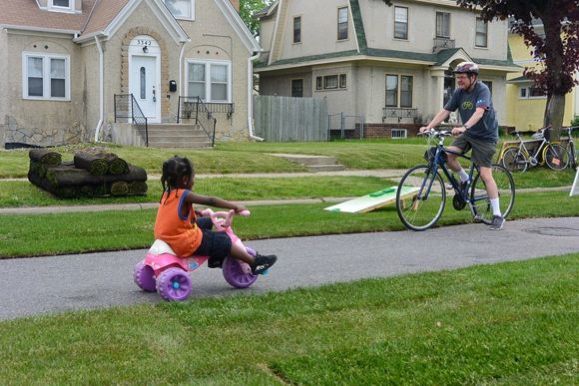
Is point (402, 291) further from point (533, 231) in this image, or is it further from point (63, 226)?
point (63, 226)

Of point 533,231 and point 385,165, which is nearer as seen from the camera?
point 533,231

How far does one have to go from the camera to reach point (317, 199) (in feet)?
46.6

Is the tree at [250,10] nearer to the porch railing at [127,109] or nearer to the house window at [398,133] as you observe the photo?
the house window at [398,133]

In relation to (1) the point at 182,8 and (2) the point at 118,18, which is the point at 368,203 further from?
(1) the point at 182,8

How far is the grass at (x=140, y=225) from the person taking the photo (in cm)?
832

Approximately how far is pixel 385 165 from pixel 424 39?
17.4m

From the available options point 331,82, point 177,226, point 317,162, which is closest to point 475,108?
point 177,226

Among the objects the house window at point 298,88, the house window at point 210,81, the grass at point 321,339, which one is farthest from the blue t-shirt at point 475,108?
the house window at point 298,88

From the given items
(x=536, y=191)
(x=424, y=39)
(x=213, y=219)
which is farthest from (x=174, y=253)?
(x=424, y=39)

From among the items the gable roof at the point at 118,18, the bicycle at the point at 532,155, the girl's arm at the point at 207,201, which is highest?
the gable roof at the point at 118,18

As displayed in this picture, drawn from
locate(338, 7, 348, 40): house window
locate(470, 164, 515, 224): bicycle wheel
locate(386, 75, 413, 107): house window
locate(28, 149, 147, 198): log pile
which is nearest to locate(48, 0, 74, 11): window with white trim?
locate(338, 7, 348, 40): house window

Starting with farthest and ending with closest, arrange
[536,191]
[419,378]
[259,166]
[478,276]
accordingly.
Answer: [259,166]
[536,191]
[478,276]
[419,378]

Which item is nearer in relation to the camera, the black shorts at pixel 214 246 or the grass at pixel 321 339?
the grass at pixel 321 339

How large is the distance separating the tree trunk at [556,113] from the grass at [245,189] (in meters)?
5.28
